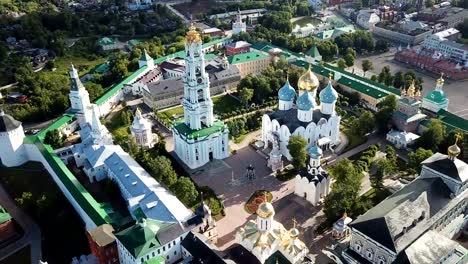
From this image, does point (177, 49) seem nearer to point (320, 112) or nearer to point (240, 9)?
point (240, 9)

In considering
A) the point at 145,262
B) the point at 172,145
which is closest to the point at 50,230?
the point at 145,262

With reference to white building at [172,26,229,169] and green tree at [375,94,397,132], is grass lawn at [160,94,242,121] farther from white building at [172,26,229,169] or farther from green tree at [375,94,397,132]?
green tree at [375,94,397,132]

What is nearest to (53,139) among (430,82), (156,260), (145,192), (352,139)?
(145,192)

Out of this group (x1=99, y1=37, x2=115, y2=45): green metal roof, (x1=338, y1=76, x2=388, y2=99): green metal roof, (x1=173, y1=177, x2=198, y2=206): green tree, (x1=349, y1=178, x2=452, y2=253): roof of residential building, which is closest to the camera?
(x1=349, y1=178, x2=452, y2=253): roof of residential building

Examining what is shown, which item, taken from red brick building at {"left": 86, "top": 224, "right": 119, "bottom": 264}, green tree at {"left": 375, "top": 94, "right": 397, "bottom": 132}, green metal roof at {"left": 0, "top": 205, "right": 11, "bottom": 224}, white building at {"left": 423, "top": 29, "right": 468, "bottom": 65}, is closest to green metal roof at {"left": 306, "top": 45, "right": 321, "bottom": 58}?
green tree at {"left": 375, "top": 94, "right": 397, "bottom": 132}

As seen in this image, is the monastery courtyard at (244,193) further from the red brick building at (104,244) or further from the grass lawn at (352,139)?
the grass lawn at (352,139)

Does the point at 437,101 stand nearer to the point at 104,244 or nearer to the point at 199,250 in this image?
the point at 199,250
